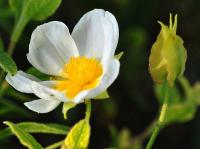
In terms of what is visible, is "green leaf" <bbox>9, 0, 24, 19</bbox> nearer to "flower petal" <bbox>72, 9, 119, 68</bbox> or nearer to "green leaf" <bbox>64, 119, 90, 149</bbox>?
"flower petal" <bbox>72, 9, 119, 68</bbox>

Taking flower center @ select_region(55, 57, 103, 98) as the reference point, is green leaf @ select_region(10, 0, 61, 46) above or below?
above

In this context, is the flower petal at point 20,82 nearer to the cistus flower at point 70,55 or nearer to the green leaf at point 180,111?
the cistus flower at point 70,55

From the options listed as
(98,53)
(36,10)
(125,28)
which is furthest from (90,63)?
(125,28)

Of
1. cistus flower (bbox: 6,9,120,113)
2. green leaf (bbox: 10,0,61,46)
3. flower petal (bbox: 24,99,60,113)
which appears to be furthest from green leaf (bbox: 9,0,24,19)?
flower petal (bbox: 24,99,60,113)

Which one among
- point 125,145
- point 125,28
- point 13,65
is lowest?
point 125,145

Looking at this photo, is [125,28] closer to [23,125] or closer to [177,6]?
[177,6]

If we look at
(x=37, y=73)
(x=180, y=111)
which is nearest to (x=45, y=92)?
(x=37, y=73)
